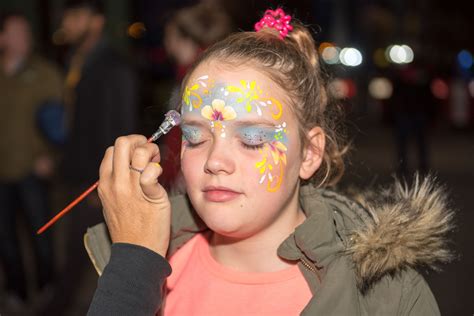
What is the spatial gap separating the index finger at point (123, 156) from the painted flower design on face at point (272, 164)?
1.20ft

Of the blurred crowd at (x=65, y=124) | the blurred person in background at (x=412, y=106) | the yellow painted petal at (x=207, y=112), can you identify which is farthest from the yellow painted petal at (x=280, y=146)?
the blurred person in background at (x=412, y=106)

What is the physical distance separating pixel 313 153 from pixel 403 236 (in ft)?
1.28

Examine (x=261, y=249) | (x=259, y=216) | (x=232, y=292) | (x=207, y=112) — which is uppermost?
(x=207, y=112)

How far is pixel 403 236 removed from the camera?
222 cm

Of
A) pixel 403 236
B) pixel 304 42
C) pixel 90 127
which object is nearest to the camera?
pixel 403 236

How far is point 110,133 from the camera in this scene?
4.93 metres

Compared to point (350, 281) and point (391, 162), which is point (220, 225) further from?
point (391, 162)

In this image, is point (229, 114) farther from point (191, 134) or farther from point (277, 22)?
point (277, 22)

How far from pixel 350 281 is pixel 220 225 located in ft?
1.26

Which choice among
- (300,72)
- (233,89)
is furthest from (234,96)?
(300,72)

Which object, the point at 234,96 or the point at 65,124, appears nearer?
the point at 234,96

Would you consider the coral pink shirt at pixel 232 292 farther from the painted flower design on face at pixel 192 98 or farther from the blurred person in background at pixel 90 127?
the blurred person in background at pixel 90 127

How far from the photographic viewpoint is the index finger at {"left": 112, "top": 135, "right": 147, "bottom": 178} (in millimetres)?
2039

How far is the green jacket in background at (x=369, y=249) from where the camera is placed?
83.4 inches
